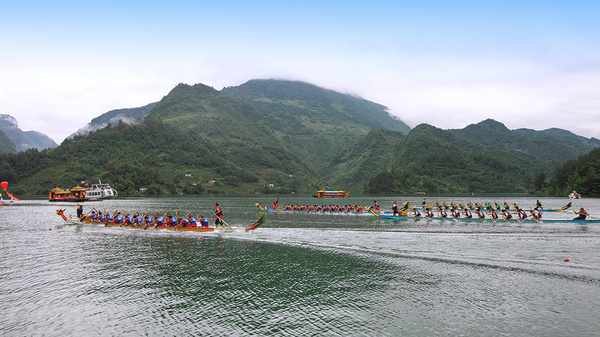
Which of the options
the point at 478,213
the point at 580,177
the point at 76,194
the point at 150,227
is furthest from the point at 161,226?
the point at 580,177

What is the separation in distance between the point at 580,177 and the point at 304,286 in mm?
139414

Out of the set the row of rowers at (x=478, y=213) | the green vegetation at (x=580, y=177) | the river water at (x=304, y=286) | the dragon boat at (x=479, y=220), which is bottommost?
the river water at (x=304, y=286)

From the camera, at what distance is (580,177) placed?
121m

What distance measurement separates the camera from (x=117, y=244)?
112ft

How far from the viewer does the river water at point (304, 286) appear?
15.0 metres

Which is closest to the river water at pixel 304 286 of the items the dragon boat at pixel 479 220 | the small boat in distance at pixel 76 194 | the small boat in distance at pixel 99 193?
the dragon boat at pixel 479 220

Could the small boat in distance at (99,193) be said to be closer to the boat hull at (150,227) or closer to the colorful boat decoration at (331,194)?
the colorful boat decoration at (331,194)

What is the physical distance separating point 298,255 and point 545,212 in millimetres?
57460

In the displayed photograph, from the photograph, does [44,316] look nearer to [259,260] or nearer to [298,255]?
[259,260]

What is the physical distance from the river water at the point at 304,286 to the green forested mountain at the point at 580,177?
10378cm

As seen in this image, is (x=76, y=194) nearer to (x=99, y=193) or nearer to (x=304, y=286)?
(x=99, y=193)

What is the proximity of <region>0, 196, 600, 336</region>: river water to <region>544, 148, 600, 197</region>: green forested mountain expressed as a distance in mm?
103779

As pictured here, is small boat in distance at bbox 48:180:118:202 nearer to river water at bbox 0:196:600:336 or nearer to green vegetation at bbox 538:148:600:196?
river water at bbox 0:196:600:336

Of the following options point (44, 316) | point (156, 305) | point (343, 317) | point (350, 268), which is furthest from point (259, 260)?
point (44, 316)
